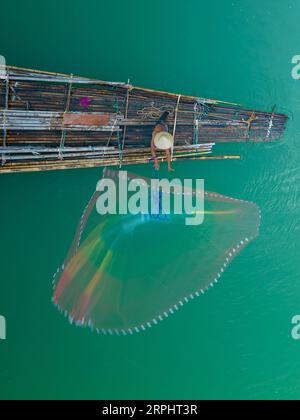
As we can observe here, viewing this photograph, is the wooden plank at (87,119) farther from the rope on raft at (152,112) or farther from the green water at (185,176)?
the green water at (185,176)

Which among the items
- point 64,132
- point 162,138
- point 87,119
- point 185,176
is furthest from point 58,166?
point 185,176

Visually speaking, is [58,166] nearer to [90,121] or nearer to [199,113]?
[90,121]

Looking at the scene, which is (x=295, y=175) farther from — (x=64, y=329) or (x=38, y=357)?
(x=38, y=357)

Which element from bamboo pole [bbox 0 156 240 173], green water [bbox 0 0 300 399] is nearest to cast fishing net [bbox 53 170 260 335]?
green water [bbox 0 0 300 399]

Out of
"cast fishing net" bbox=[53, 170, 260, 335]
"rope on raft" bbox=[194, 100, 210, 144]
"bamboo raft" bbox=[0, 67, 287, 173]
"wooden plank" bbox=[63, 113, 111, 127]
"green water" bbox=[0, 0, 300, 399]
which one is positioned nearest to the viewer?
"bamboo raft" bbox=[0, 67, 287, 173]

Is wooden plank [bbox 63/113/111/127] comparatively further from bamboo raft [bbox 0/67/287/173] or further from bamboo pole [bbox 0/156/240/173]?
bamboo pole [bbox 0/156/240/173]

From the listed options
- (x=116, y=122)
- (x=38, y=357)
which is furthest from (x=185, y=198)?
(x=38, y=357)

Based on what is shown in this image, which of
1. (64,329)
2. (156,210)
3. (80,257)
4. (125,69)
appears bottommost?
(64,329)
